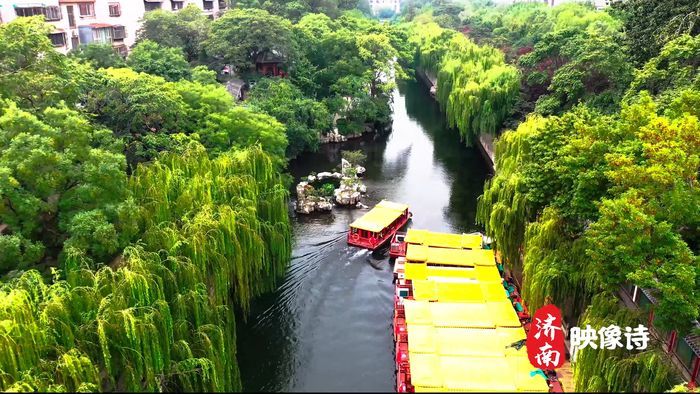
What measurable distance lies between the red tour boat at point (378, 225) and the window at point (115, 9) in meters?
30.6

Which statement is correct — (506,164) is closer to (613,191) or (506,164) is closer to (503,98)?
(613,191)

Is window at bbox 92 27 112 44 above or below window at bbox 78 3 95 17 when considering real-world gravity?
below

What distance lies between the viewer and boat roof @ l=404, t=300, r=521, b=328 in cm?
1722

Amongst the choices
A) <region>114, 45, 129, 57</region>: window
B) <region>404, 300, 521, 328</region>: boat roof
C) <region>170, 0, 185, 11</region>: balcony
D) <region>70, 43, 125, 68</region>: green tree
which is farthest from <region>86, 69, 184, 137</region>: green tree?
<region>170, 0, 185, 11</region>: balcony

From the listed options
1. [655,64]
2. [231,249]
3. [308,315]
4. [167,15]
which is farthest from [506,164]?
[167,15]

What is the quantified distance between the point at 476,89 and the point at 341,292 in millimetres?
19987

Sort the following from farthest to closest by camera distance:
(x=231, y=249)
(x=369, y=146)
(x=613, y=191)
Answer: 1. (x=369, y=146)
2. (x=231, y=249)
3. (x=613, y=191)

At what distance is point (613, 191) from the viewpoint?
556 inches

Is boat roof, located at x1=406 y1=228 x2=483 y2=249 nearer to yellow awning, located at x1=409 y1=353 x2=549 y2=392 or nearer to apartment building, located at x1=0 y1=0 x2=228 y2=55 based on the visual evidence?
yellow awning, located at x1=409 y1=353 x2=549 y2=392

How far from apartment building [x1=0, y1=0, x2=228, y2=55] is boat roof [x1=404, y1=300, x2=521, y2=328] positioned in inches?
1137

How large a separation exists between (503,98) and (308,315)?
2155 cm

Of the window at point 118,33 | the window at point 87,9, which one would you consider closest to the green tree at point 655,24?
the window at point 87,9

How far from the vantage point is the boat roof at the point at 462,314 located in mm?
17219

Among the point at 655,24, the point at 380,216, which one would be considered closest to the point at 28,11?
the point at 380,216
